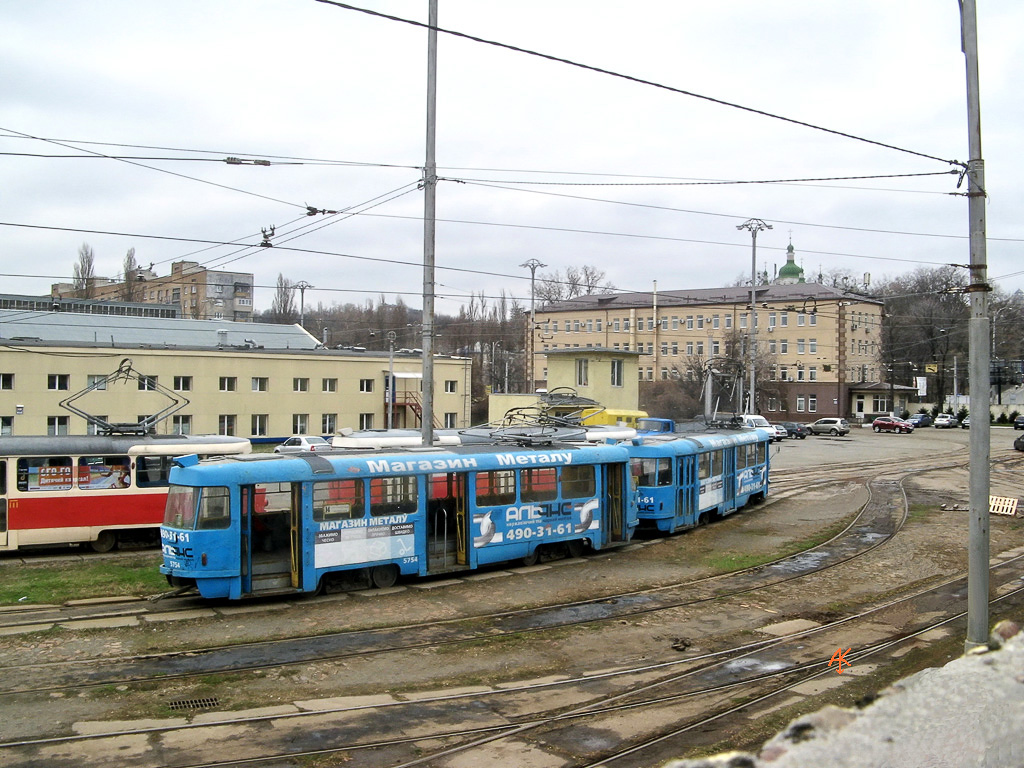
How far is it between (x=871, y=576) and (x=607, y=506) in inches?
218

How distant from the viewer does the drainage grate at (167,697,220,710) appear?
9.23 meters

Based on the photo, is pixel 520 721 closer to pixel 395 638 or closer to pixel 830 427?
pixel 395 638

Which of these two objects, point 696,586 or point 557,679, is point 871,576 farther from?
point 557,679

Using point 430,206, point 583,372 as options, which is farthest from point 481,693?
point 583,372

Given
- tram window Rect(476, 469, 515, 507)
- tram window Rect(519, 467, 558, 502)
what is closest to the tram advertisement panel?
tram window Rect(476, 469, 515, 507)

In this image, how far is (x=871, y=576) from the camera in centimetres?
1719

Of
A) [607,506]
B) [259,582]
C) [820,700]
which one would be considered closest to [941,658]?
[820,700]

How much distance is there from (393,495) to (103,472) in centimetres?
791

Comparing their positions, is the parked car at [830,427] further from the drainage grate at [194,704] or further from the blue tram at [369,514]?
Answer: the drainage grate at [194,704]

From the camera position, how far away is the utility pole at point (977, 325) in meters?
10.0

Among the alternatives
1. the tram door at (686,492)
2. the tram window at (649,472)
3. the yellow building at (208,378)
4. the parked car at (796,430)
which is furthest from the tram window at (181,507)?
the parked car at (796,430)

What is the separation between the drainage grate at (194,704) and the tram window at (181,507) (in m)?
4.56

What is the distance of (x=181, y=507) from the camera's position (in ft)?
45.4

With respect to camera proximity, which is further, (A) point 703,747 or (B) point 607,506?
(B) point 607,506
